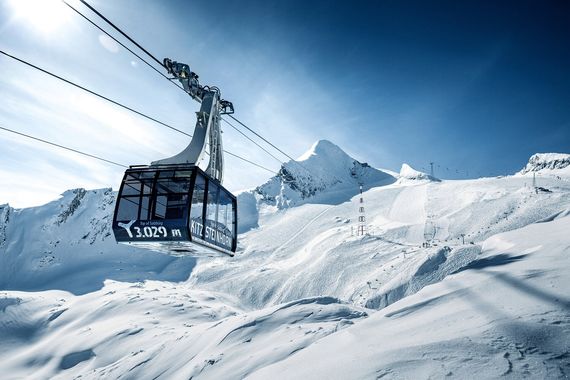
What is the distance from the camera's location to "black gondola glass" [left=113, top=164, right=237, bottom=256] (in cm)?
955

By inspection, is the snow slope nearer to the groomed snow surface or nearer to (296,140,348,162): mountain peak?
the groomed snow surface

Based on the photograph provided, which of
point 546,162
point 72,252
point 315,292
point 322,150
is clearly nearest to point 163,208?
point 315,292

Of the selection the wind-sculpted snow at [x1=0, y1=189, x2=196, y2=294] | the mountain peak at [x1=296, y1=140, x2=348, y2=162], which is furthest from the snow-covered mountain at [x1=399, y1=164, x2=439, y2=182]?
the wind-sculpted snow at [x1=0, y1=189, x2=196, y2=294]

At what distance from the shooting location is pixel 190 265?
63.8 meters

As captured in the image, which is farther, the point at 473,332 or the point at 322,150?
the point at 322,150

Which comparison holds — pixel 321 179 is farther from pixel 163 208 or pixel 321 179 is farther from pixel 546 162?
pixel 163 208

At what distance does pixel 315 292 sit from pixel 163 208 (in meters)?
31.9

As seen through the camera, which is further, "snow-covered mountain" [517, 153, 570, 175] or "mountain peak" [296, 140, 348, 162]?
"mountain peak" [296, 140, 348, 162]

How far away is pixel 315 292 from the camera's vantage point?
1538 inches

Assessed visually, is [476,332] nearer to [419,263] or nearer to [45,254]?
[419,263]

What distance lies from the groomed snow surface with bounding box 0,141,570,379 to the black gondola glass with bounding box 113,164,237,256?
428 cm

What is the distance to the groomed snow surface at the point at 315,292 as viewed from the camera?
5.79 meters

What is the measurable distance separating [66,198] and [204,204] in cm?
12958

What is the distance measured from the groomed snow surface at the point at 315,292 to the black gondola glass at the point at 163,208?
4278mm
